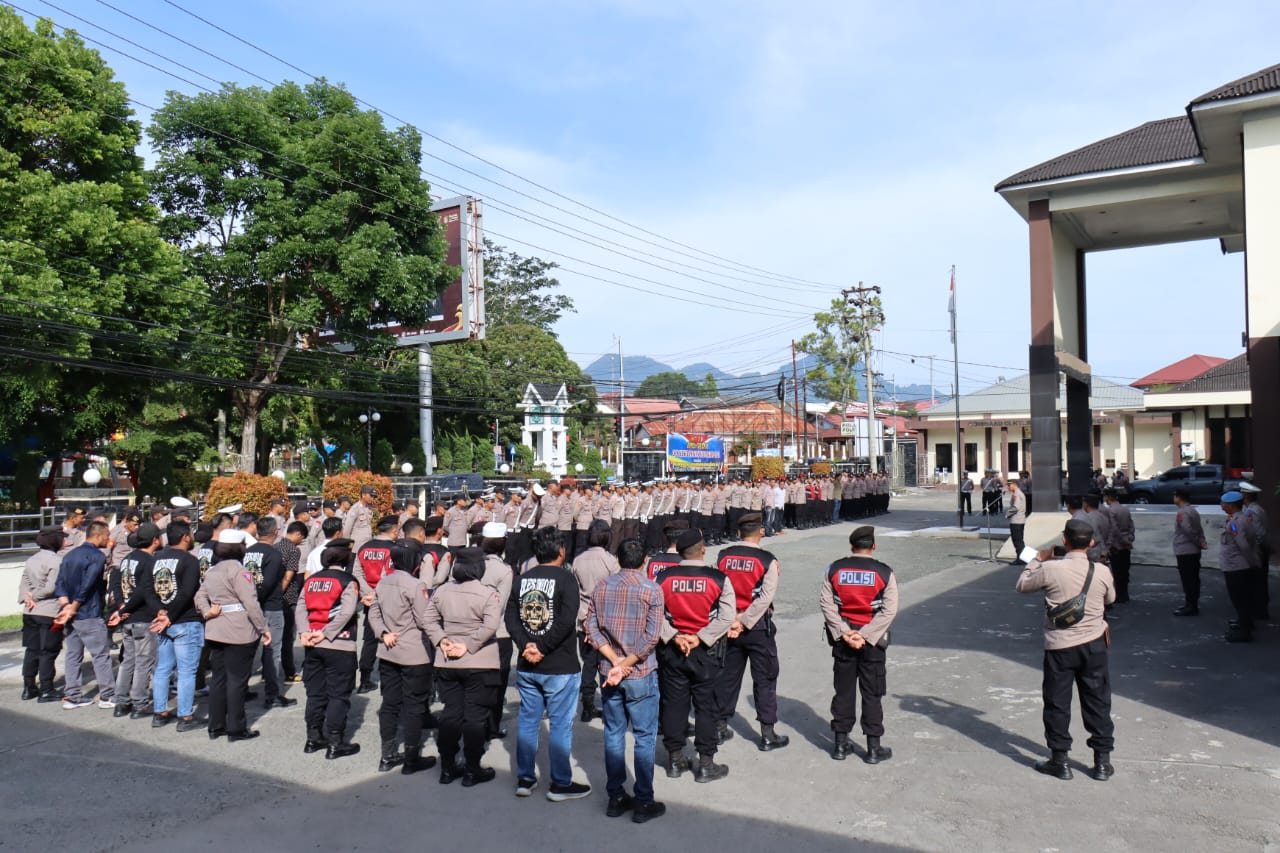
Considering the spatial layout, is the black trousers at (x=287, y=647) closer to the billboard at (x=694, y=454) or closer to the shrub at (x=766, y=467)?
the billboard at (x=694, y=454)

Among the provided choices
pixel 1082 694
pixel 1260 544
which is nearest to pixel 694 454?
pixel 1260 544

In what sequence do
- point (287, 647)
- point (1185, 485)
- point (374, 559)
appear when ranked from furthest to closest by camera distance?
1. point (1185, 485)
2. point (287, 647)
3. point (374, 559)

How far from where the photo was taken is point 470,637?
20.2 feet

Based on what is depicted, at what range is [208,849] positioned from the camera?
5289 mm

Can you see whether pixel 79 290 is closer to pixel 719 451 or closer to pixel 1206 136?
pixel 1206 136

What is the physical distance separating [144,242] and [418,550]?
62.5 feet

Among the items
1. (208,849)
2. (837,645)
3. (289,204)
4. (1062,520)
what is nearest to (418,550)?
(208,849)

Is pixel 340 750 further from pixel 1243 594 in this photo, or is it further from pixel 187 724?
pixel 1243 594

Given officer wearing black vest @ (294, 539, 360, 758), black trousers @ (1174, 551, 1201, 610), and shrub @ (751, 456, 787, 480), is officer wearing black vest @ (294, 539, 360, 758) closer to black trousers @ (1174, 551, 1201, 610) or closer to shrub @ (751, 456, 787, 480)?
black trousers @ (1174, 551, 1201, 610)

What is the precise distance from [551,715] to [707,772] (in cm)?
119

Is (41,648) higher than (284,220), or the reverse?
(284,220)

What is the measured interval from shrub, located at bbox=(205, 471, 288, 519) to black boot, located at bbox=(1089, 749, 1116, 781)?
18.1 meters

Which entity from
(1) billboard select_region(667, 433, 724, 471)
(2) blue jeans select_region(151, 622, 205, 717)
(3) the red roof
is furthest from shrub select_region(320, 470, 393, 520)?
(3) the red roof

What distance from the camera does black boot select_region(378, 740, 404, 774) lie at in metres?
6.64
